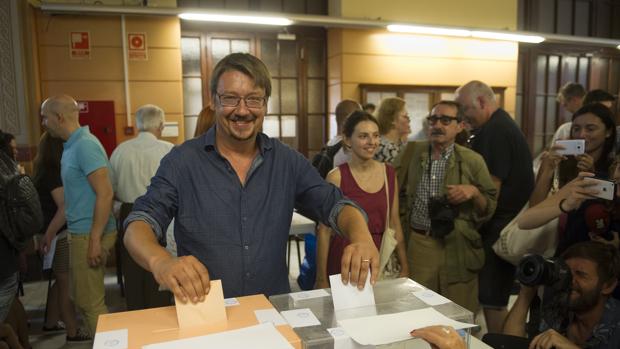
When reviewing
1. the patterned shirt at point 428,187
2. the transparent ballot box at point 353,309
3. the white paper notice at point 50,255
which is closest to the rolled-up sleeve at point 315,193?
the transparent ballot box at point 353,309

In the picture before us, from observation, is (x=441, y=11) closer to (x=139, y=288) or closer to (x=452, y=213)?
(x=452, y=213)

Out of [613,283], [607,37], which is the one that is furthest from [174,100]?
[607,37]

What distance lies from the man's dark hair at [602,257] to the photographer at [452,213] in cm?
67

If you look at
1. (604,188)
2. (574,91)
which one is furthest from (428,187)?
(574,91)

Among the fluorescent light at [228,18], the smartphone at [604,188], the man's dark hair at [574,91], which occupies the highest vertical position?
the fluorescent light at [228,18]

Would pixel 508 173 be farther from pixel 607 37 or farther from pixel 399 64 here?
pixel 607 37

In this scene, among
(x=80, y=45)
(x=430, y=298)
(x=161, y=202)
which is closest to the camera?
(x=430, y=298)

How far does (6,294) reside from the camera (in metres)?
2.05

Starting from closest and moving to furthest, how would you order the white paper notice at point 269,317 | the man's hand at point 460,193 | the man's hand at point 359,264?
the white paper notice at point 269,317
the man's hand at point 359,264
the man's hand at point 460,193

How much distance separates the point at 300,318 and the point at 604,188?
1.41 meters

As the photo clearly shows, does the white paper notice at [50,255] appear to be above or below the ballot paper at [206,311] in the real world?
below

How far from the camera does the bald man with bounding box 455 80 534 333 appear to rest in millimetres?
2578

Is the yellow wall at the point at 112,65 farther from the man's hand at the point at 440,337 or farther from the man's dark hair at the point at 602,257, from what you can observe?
the man's hand at the point at 440,337

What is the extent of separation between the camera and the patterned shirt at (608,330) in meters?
1.53
